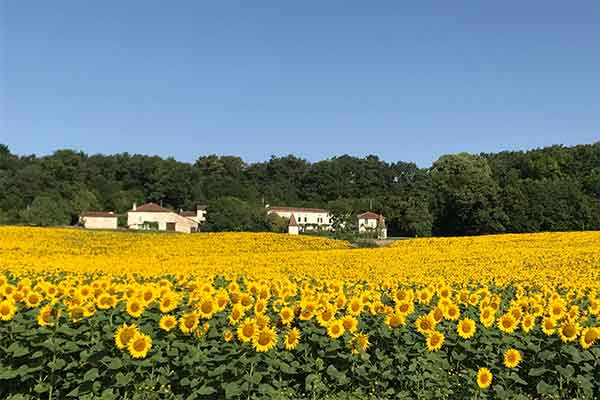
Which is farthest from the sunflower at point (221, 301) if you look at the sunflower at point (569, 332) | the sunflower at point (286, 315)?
the sunflower at point (569, 332)

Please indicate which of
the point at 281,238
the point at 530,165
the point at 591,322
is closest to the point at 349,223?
the point at 281,238

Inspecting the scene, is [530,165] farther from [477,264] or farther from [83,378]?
[83,378]

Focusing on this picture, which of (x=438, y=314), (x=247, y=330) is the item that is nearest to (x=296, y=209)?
(x=438, y=314)

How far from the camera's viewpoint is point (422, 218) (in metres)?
62.9

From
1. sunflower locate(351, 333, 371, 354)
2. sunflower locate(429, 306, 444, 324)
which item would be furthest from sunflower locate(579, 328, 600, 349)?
sunflower locate(351, 333, 371, 354)

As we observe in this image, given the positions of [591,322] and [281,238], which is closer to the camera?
[591,322]

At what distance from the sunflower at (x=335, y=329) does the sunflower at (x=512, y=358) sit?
1.37m

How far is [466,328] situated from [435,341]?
36 centimetres

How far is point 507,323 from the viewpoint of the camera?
211 inches

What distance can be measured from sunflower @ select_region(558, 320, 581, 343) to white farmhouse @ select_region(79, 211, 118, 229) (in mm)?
73743

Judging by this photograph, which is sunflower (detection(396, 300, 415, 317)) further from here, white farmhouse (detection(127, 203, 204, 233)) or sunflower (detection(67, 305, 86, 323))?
white farmhouse (detection(127, 203, 204, 233))

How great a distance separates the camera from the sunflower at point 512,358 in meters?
4.98

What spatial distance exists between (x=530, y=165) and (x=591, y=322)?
8340cm

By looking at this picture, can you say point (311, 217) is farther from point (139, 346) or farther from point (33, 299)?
point (139, 346)
